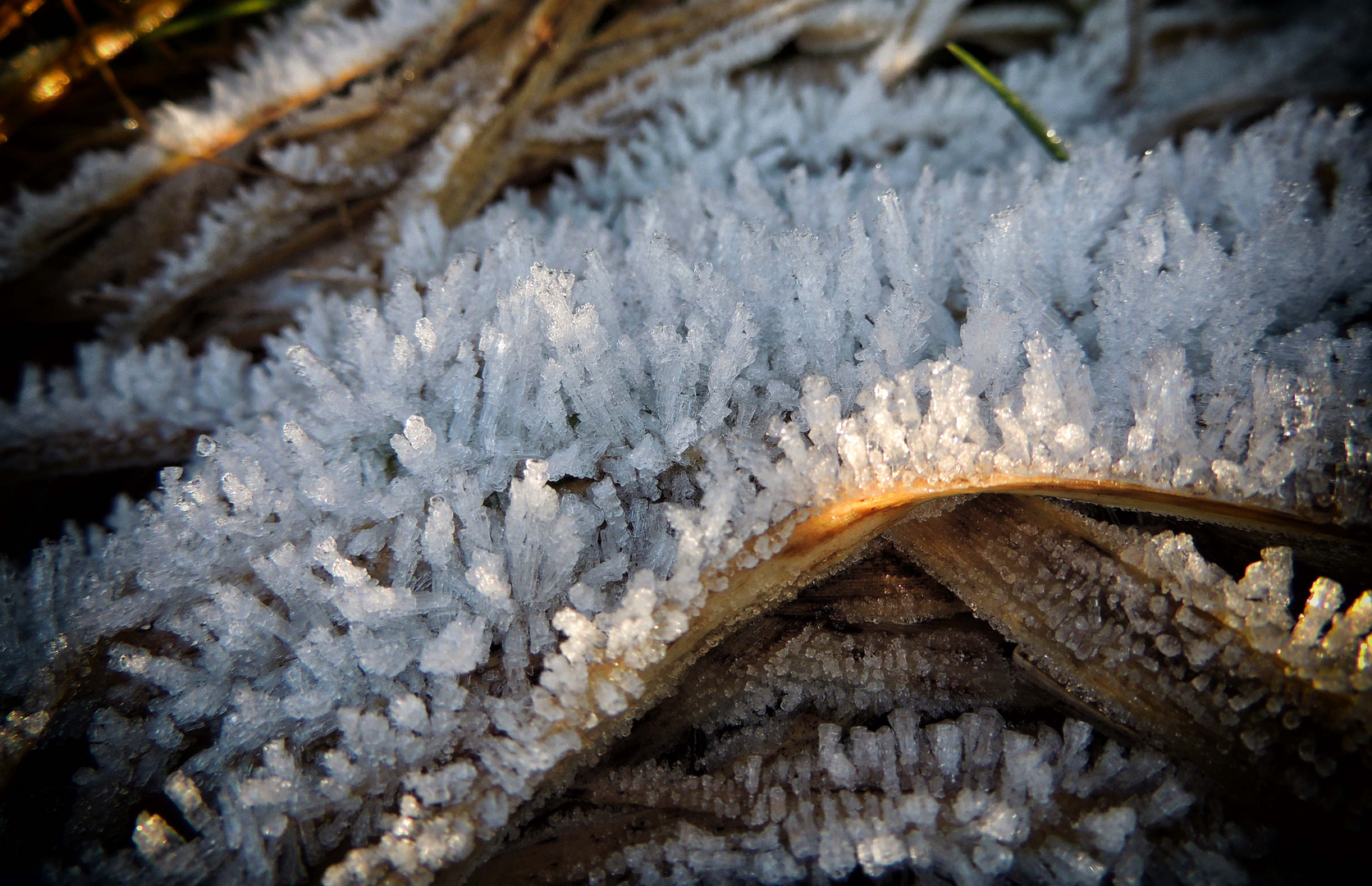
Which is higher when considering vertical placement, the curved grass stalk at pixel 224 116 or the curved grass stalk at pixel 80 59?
the curved grass stalk at pixel 80 59

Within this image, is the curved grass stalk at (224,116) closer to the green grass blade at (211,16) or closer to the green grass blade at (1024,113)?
the green grass blade at (211,16)

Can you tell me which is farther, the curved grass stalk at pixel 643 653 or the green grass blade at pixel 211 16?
the green grass blade at pixel 211 16

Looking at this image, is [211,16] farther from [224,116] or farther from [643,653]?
[643,653]

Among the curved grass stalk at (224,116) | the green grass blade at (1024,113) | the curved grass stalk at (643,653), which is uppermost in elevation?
the curved grass stalk at (224,116)

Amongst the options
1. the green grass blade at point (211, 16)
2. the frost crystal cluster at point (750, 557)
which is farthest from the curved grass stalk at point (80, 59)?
Answer: the frost crystal cluster at point (750, 557)

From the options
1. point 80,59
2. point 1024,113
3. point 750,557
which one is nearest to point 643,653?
point 750,557

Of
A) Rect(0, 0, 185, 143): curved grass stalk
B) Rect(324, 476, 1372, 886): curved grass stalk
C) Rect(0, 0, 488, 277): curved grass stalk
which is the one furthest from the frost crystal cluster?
Rect(0, 0, 185, 143): curved grass stalk

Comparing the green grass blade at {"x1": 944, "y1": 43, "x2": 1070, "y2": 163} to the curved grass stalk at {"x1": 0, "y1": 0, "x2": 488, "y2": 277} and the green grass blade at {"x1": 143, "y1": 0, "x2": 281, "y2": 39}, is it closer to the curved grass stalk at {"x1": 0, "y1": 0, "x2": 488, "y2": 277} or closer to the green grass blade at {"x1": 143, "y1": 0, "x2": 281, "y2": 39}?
the curved grass stalk at {"x1": 0, "y1": 0, "x2": 488, "y2": 277}

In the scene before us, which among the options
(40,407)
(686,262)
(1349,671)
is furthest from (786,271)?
(40,407)
